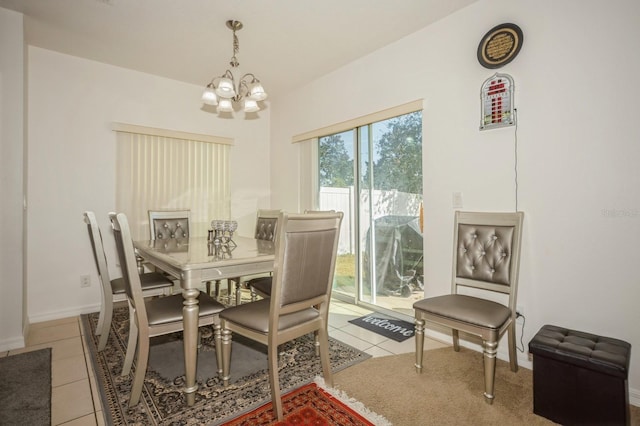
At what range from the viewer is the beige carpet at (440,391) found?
64.4 inches

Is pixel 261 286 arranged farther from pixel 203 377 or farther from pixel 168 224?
pixel 168 224

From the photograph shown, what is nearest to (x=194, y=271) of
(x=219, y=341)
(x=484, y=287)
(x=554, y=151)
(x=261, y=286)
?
(x=219, y=341)

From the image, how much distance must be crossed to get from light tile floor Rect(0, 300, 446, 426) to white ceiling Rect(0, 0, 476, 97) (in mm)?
2679

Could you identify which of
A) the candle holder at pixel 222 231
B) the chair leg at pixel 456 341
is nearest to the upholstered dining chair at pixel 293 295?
the candle holder at pixel 222 231

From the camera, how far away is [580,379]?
1.50m

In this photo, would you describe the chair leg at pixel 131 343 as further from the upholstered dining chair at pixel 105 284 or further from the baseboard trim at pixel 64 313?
→ the baseboard trim at pixel 64 313

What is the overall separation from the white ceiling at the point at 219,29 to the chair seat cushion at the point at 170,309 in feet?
7.24

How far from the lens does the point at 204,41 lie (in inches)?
118

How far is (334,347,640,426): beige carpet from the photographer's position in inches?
64.4

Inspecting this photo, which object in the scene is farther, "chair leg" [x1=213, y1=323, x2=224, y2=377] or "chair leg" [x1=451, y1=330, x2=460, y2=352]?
"chair leg" [x1=451, y1=330, x2=460, y2=352]

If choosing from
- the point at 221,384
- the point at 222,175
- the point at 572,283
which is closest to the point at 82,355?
the point at 221,384

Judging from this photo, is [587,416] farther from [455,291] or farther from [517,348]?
[455,291]

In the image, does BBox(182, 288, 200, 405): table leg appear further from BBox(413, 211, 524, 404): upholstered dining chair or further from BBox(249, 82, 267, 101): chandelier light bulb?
BBox(249, 82, 267, 101): chandelier light bulb

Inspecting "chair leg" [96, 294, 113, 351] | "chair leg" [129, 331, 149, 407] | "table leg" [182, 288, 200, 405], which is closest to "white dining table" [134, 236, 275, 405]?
"table leg" [182, 288, 200, 405]
